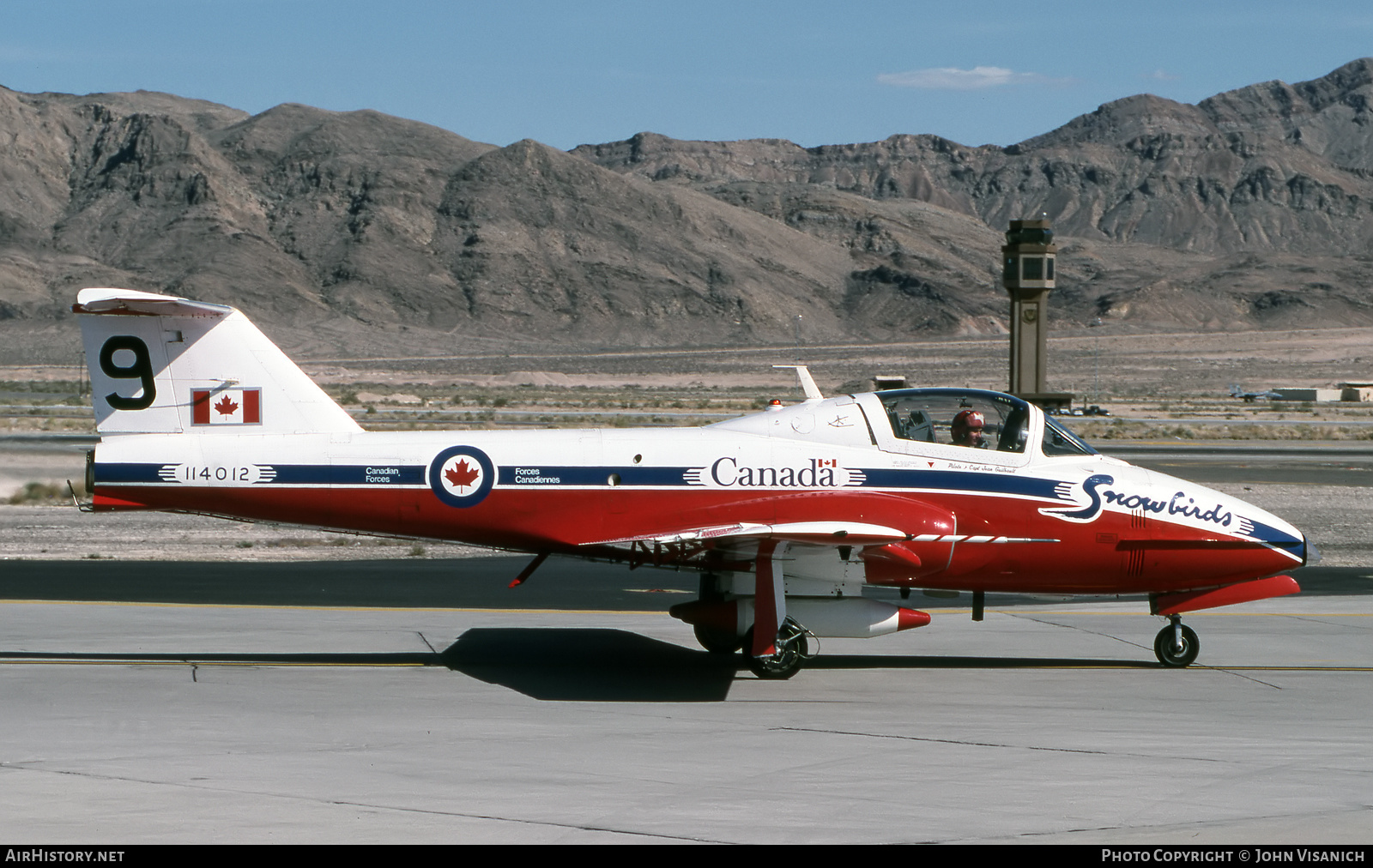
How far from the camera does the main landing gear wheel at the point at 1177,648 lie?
45.3 ft

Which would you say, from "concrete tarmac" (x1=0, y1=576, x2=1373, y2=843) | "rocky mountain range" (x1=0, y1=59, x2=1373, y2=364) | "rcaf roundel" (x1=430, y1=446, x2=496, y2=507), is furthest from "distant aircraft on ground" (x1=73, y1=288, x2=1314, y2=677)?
"rocky mountain range" (x1=0, y1=59, x2=1373, y2=364)

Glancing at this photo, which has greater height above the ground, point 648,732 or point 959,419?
point 959,419

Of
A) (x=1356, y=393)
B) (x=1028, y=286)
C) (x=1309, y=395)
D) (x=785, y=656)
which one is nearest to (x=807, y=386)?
(x=785, y=656)

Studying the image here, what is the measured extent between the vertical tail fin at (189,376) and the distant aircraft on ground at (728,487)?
0.02 m

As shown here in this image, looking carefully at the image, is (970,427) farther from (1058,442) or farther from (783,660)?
(783,660)

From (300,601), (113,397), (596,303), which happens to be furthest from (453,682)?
(596,303)

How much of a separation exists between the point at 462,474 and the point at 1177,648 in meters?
7.17

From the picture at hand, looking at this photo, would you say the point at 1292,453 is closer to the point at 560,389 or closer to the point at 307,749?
the point at 307,749

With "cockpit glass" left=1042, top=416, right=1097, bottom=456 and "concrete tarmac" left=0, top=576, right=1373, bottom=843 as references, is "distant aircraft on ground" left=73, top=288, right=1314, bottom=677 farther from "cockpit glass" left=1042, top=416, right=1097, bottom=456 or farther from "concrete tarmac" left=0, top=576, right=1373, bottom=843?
"concrete tarmac" left=0, top=576, right=1373, bottom=843

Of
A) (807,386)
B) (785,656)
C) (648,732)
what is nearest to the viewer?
(648,732)

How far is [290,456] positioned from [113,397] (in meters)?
1.65

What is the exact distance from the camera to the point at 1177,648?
13836mm

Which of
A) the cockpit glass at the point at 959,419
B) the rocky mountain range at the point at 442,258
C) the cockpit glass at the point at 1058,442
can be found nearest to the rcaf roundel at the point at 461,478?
the cockpit glass at the point at 959,419

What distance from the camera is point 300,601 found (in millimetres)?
17438
